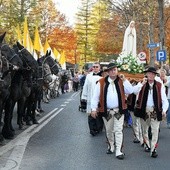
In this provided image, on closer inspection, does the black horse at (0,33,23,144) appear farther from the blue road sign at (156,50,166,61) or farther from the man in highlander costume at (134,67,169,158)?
the blue road sign at (156,50,166,61)

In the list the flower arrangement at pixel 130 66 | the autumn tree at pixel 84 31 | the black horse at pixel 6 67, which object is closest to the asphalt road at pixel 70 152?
the black horse at pixel 6 67

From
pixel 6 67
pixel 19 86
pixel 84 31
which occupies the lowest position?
pixel 19 86

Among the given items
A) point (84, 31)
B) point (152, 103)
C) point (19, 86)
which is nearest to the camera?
point (152, 103)

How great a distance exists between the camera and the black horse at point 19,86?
35.7ft

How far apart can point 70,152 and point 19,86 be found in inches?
114

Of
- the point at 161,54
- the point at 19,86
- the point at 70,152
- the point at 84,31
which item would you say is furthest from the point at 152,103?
the point at 84,31

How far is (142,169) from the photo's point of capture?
24.9ft

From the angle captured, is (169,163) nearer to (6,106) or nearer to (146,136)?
(146,136)

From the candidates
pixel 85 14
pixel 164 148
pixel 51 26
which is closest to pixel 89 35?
pixel 85 14

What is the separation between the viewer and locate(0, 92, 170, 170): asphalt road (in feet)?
25.7

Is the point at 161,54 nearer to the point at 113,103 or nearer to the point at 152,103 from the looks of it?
the point at 152,103

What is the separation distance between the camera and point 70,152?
914 centimetres

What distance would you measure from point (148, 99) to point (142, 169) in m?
1.63

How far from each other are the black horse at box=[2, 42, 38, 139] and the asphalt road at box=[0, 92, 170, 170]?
1.15 ft
